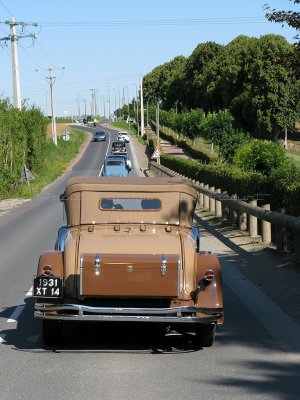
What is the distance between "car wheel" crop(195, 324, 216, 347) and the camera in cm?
737

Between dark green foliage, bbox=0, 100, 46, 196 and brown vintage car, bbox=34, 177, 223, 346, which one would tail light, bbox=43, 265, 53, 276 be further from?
dark green foliage, bbox=0, 100, 46, 196

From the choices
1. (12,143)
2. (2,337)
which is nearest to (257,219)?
(2,337)

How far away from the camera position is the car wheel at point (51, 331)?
7.27 metres

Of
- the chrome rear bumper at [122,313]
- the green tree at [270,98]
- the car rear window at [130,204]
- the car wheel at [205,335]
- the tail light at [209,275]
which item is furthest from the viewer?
the green tree at [270,98]

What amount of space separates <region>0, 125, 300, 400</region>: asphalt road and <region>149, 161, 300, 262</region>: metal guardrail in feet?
8.18

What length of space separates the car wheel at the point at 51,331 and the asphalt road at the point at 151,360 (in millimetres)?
126

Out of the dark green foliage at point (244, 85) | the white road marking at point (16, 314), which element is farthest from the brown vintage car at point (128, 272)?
the dark green foliage at point (244, 85)

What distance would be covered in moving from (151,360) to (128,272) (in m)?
0.91

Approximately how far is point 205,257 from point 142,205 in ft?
4.41

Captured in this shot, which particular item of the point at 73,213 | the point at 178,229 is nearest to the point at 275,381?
the point at 178,229

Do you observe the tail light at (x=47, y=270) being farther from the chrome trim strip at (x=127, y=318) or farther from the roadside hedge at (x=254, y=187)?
the roadside hedge at (x=254, y=187)

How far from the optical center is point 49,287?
23.1 ft

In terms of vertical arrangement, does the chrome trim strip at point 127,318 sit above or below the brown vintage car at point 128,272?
below

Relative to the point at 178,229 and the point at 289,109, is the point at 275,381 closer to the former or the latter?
Result: the point at 178,229
